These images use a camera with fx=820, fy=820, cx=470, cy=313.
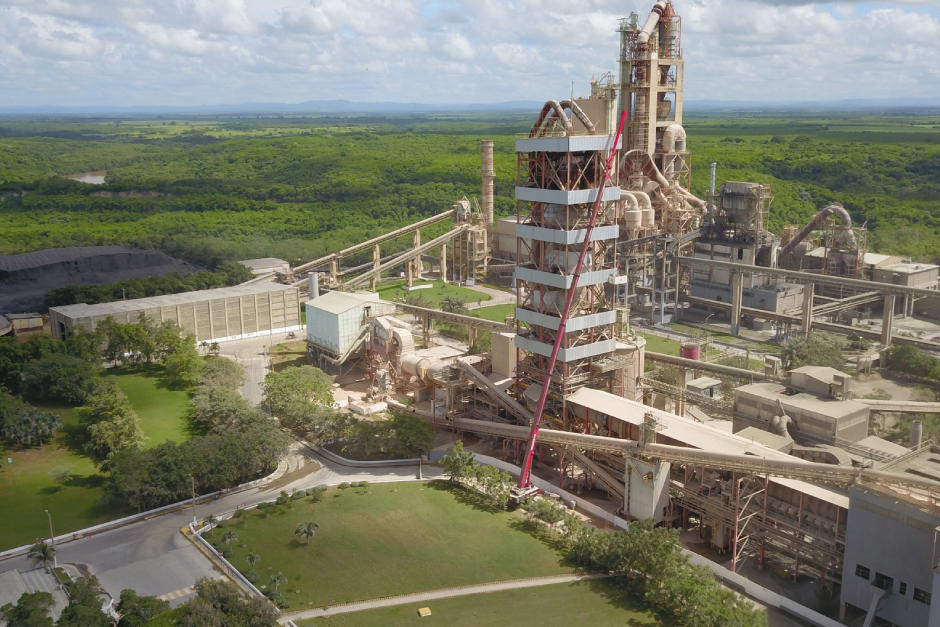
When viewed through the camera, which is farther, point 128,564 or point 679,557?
point 128,564

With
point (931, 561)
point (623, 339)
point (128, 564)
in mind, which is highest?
point (623, 339)

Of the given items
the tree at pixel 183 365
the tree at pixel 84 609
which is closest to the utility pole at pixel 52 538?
the tree at pixel 84 609

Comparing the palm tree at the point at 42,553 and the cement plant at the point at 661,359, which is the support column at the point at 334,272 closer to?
the cement plant at the point at 661,359

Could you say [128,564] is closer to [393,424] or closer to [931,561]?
[393,424]

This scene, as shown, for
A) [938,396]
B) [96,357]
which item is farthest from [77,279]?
[938,396]

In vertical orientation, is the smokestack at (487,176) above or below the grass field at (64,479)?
above

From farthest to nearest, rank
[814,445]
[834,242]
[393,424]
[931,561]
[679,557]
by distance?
1. [834,242]
2. [393,424]
3. [814,445]
4. [679,557]
5. [931,561]

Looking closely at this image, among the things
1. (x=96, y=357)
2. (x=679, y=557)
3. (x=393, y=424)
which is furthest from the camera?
(x=96, y=357)

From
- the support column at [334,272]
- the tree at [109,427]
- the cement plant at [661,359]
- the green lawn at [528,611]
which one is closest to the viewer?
the green lawn at [528,611]
